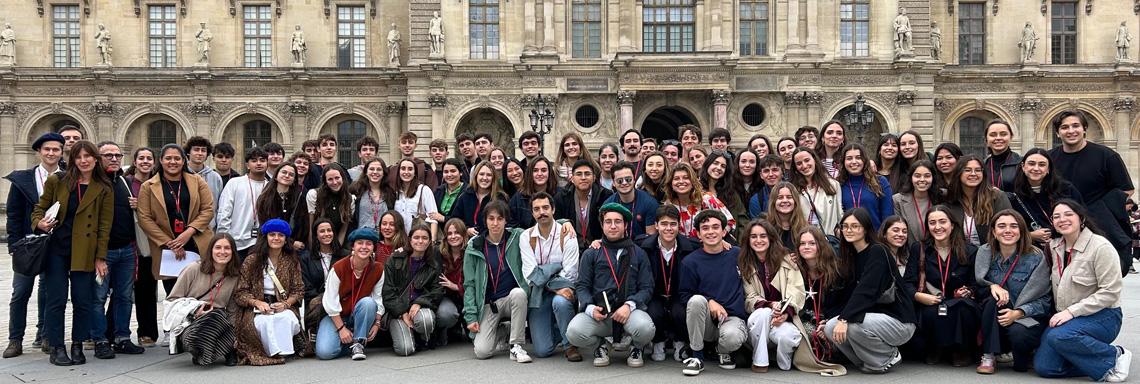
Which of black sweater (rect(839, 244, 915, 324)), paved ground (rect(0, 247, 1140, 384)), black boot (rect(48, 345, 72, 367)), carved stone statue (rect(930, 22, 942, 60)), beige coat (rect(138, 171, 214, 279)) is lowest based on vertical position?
paved ground (rect(0, 247, 1140, 384))

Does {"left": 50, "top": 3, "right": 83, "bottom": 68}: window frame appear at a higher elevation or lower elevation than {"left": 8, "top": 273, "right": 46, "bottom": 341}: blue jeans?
higher

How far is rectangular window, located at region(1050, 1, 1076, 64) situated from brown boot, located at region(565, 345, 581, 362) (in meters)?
32.1

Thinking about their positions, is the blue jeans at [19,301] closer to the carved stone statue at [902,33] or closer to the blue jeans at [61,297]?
the blue jeans at [61,297]

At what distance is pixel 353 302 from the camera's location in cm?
941

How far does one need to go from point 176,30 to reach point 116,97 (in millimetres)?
3335

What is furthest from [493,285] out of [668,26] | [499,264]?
[668,26]

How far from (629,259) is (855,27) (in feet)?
85.6

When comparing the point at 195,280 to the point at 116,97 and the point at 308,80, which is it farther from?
the point at 116,97

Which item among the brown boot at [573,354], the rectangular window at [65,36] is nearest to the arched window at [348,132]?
the rectangular window at [65,36]

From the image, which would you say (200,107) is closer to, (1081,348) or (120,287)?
(120,287)

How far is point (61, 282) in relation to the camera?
905cm

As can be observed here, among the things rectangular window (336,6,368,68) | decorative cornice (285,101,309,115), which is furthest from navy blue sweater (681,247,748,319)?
rectangular window (336,6,368,68)

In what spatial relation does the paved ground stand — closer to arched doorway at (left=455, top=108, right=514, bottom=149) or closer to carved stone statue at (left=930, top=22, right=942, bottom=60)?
arched doorway at (left=455, top=108, right=514, bottom=149)

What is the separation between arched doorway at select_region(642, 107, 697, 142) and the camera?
A: 110 ft
